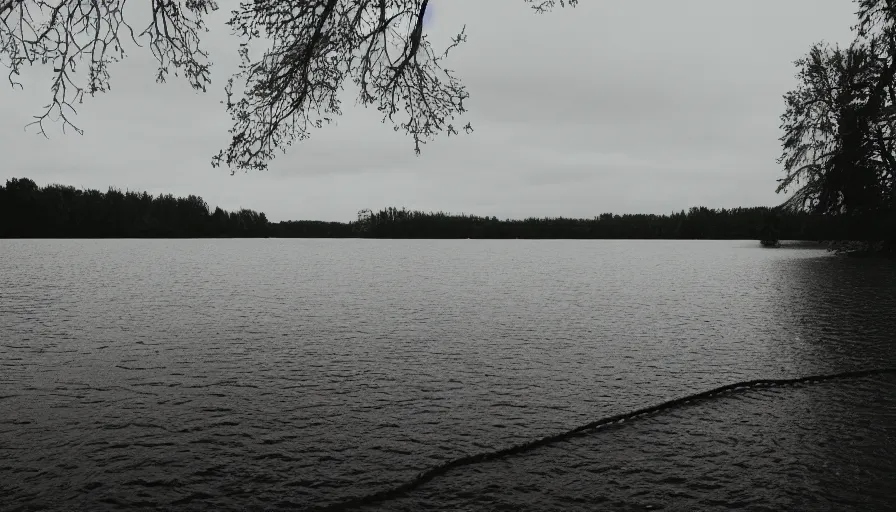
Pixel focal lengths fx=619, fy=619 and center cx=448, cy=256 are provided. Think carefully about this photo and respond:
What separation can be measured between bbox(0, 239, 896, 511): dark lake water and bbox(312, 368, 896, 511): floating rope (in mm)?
140

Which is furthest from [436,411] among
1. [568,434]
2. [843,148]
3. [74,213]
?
[74,213]

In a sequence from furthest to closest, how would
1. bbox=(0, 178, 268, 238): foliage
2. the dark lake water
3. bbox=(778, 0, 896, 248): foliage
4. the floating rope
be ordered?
bbox=(0, 178, 268, 238): foliage, bbox=(778, 0, 896, 248): foliage, the dark lake water, the floating rope

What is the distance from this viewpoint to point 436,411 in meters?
8.09

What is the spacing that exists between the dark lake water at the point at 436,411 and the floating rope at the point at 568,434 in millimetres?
140

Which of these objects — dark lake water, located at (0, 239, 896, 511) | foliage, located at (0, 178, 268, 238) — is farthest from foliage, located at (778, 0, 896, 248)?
foliage, located at (0, 178, 268, 238)

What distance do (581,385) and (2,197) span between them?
18825 centimetres

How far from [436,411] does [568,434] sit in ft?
6.17

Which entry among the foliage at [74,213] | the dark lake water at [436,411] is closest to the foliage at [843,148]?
the dark lake water at [436,411]

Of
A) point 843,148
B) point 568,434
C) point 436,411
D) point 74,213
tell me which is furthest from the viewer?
point 74,213

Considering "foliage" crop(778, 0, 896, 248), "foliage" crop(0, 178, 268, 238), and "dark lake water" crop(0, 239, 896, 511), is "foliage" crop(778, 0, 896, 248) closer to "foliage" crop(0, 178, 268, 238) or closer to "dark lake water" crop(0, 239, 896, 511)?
"dark lake water" crop(0, 239, 896, 511)

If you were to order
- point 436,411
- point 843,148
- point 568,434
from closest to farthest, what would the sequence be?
1. point 568,434
2. point 436,411
3. point 843,148

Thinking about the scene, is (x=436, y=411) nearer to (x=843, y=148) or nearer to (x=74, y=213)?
(x=843, y=148)

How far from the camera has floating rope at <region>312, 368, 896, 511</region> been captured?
211 inches

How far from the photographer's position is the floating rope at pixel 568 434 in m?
5.36
